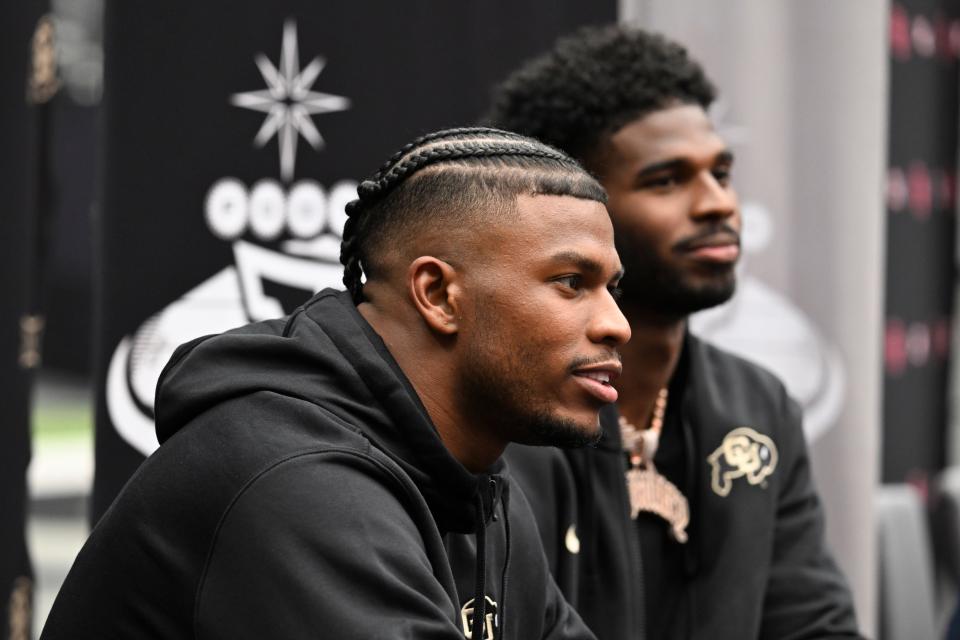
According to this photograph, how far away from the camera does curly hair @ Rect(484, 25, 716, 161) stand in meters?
2.01

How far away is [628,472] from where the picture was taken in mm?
1978

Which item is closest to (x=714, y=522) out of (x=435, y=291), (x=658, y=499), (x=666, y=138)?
(x=658, y=499)

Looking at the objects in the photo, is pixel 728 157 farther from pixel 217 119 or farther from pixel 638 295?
pixel 217 119

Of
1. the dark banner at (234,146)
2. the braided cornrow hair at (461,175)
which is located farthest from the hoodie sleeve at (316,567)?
the dark banner at (234,146)

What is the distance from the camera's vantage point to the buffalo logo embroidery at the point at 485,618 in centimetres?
136

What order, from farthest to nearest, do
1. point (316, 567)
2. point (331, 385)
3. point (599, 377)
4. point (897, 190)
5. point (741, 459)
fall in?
point (897, 190), point (741, 459), point (599, 377), point (331, 385), point (316, 567)

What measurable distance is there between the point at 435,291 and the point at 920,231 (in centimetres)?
Answer: 241

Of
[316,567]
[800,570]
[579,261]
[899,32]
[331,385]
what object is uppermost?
[899,32]

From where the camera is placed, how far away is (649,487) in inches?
77.5

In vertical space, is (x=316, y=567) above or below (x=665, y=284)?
below

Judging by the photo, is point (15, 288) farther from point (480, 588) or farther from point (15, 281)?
point (480, 588)

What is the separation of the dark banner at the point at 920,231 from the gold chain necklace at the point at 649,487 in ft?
5.09

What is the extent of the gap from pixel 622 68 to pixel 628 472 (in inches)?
25.5

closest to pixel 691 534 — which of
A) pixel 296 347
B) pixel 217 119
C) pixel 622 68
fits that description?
pixel 622 68
